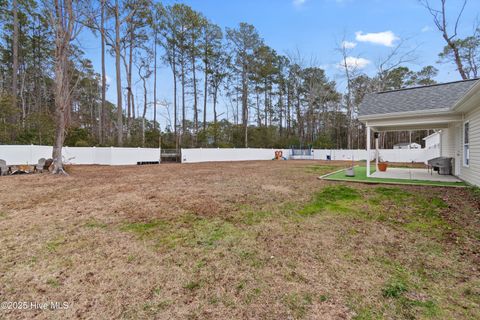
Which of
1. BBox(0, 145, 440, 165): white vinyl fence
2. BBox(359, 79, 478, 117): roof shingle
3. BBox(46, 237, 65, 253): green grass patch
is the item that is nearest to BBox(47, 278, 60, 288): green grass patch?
BBox(46, 237, 65, 253): green grass patch

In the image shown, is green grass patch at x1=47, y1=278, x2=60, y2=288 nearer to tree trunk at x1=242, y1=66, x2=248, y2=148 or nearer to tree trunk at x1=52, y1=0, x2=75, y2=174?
tree trunk at x1=52, y1=0, x2=75, y2=174

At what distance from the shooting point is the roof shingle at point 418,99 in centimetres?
754

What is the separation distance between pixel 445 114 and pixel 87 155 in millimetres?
19393

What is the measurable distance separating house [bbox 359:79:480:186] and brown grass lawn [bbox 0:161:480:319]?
2.73 meters

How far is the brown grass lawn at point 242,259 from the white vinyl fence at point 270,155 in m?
13.6

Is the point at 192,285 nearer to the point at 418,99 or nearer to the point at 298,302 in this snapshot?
the point at 298,302

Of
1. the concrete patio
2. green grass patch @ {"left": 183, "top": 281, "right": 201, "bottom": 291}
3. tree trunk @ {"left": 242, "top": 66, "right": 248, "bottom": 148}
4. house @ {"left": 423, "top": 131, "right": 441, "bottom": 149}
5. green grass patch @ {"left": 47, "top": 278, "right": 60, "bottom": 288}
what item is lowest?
green grass patch @ {"left": 183, "top": 281, "right": 201, "bottom": 291}

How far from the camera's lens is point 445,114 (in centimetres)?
739

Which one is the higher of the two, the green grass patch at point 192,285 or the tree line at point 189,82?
the tree line at point 189,82

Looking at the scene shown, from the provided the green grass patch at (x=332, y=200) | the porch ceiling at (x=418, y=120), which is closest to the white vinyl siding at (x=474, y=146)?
the porch ceiling at (x=418, y=120)

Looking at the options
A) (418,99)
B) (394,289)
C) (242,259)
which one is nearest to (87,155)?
(242,259)

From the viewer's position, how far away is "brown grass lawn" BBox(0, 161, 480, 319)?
5.97 ft

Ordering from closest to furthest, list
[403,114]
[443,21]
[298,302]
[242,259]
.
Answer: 1. [298,302]
2. [242,259]
3. [403,114]
4. [443,21]

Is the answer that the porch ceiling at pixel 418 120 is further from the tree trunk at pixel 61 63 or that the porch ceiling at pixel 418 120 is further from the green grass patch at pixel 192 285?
the tree trunk at pixel 61 63
